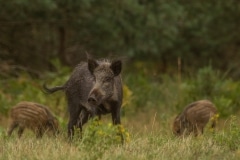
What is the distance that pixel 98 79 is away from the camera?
1141cm

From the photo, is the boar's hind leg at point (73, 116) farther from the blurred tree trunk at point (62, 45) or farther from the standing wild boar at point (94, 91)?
the blurred tree trunk at point (62, 45)

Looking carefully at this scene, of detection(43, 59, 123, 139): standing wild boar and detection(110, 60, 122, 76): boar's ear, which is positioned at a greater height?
detection(110, 60, 122, 76): boar's ear

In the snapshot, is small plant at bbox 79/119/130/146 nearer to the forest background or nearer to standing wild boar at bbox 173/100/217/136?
the forest background

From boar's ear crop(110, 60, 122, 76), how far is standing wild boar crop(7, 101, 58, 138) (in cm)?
196

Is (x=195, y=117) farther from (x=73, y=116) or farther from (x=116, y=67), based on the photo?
(x=116, y=67)

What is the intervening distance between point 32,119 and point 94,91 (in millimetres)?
2429

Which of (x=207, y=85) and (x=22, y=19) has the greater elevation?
(x=22, y=19)

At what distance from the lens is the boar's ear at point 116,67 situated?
1146cm

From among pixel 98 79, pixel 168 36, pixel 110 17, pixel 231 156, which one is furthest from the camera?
pixel 168 36

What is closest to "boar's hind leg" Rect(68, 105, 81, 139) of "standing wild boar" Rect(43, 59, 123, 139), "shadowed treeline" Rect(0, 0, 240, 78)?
"standing wild boar" Rect(43, 59, 123, 139)

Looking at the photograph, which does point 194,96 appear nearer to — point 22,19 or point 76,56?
point 22,19

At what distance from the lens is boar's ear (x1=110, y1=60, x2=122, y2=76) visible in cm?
1146

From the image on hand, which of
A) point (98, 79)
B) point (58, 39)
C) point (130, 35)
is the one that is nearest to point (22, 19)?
point (130, 35)

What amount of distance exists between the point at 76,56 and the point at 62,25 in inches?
A: 111
